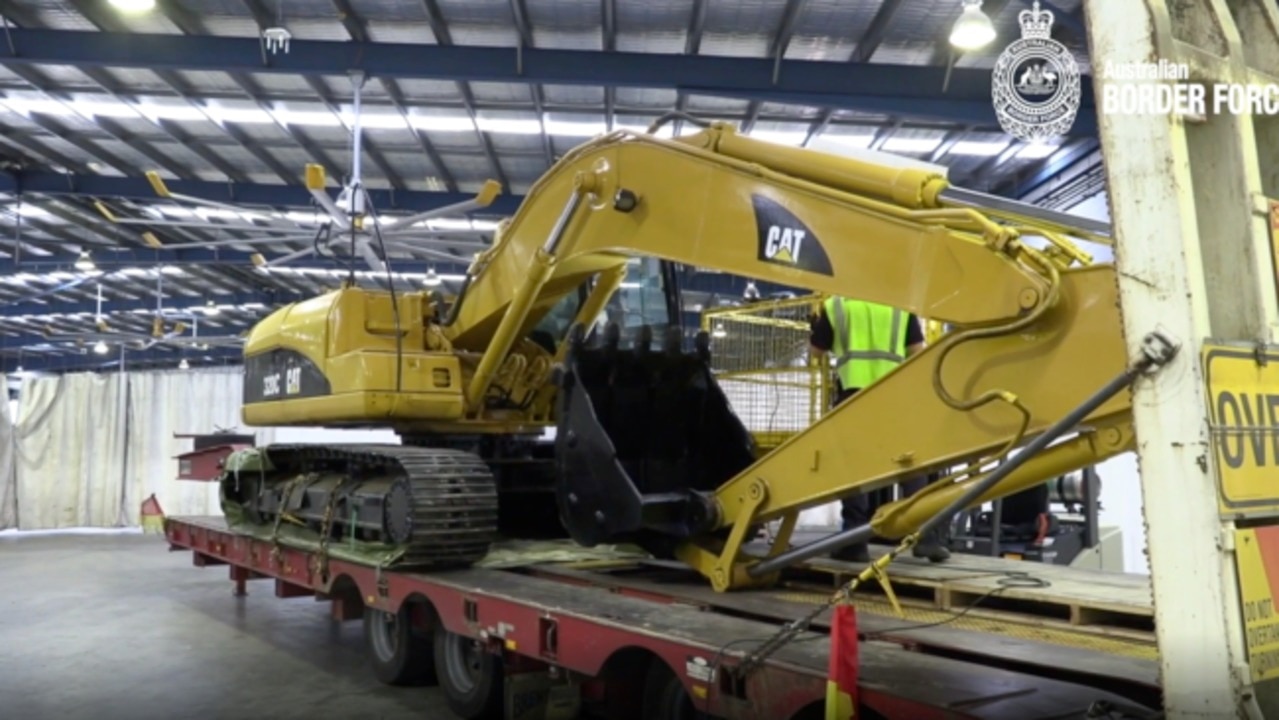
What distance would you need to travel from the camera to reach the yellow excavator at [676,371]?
11.1 feet

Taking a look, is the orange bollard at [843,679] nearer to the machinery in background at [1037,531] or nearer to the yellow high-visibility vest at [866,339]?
the yellow high-visibility vest at [866,339]

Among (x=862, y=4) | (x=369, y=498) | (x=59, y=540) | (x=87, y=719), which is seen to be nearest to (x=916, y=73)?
(x=862, y=4)

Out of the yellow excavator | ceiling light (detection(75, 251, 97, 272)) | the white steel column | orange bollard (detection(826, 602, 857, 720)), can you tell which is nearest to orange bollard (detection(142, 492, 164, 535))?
ceiling light (detection(75, 251, 97, 272))

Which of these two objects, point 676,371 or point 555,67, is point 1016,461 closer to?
point 676,371

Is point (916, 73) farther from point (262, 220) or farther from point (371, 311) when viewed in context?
point (262, 220)

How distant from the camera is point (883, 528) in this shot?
399 centimetres

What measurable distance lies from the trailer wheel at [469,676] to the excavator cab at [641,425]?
0.83 m

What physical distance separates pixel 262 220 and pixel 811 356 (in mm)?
11743

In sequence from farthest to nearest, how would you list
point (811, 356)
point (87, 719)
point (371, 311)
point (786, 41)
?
point (786, 41), point (811, 356), point (371, 311), point (87, 719)

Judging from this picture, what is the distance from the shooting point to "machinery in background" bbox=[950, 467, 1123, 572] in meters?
7.25

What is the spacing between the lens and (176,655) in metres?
7.64

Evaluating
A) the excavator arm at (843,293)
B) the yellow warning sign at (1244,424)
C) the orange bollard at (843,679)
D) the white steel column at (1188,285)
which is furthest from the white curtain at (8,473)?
the yellow warning sign at (1244,424)

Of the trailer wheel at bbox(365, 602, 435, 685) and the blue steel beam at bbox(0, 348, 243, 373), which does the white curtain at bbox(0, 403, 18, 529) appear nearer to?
the blue steel beam at bbox(0, 348, 243, 373)

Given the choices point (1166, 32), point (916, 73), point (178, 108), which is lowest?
point (1166, 32)
